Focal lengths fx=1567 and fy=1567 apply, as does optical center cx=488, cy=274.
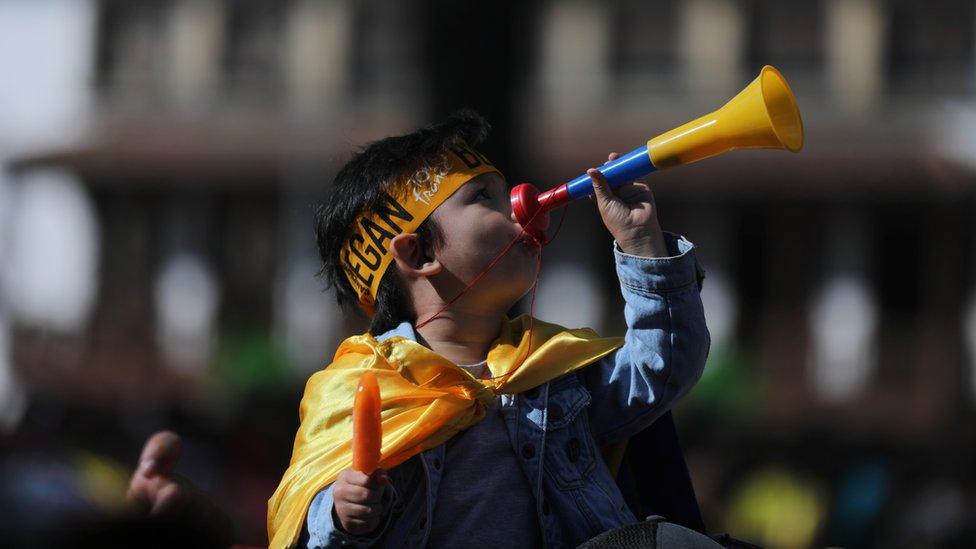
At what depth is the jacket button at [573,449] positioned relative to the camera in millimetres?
2691

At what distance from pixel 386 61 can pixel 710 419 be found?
10509 millimetres

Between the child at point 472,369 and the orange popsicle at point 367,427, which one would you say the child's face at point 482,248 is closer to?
the child at point 472,369

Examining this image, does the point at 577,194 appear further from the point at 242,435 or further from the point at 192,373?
the point at 192,373

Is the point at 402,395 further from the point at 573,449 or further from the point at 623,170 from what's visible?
the point at 623,170

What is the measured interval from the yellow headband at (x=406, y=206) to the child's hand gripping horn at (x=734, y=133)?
32 centimetres

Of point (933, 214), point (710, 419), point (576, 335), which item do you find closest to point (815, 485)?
point (710, 419)

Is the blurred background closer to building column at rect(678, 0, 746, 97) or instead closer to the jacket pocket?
building column at rect(678, 0, 746, 97)

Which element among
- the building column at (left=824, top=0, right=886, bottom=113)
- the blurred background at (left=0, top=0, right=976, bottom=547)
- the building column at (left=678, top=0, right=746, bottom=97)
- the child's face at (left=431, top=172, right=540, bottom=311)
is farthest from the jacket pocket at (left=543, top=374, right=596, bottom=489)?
the building column at (left=678, top=0, right=746, bottom=97)

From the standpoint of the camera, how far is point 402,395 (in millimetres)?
2592

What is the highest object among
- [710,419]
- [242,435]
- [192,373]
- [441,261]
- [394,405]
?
[441,261]

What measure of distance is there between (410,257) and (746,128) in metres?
0.67

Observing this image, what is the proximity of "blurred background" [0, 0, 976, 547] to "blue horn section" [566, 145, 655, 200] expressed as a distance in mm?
9905

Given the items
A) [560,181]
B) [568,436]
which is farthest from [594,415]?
[560,181]

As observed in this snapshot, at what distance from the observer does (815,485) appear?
298 inches
